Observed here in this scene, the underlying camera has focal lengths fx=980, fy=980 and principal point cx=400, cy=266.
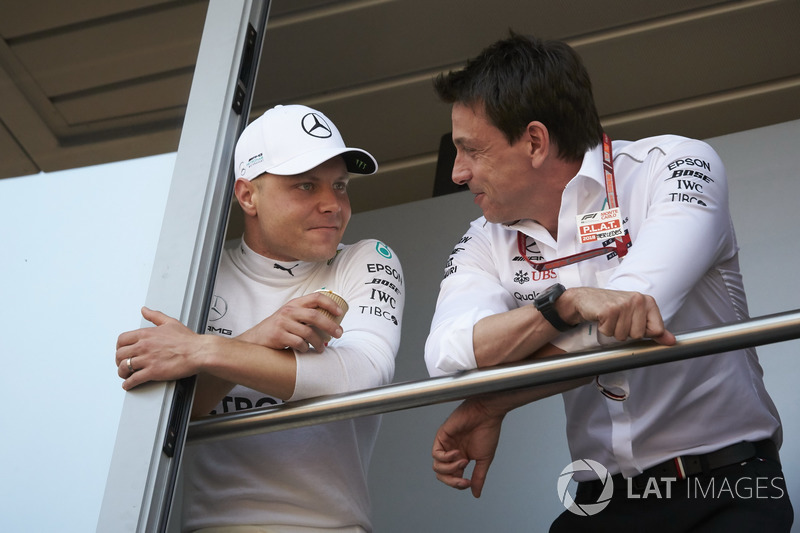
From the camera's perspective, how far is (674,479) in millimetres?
1499

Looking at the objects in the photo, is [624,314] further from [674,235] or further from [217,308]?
[217,308]

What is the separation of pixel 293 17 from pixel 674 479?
1.80 meters

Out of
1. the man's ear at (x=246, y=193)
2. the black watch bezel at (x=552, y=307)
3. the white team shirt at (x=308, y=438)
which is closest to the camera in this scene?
the black watch bezel at (x=552, y=307)

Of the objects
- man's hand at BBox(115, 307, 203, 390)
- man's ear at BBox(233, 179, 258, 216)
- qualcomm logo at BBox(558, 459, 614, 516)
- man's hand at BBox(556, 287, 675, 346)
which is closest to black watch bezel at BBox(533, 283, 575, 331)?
man's hand at BBox(556, 287, 675, 346)

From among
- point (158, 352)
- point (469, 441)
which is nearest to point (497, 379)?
point (469, 441)

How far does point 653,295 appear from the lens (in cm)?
137

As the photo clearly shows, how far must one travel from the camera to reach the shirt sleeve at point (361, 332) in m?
1.42

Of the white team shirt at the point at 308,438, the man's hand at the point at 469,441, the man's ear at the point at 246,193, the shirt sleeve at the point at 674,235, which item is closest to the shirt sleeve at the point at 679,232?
the shirt sleeve at the point at 674,235

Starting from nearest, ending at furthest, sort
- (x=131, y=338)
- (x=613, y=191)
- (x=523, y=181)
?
(x=131, y=338)
(x=613, y=191)
(x=523, y=181)

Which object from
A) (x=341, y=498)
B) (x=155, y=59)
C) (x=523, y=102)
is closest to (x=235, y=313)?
(x=341, y=498)

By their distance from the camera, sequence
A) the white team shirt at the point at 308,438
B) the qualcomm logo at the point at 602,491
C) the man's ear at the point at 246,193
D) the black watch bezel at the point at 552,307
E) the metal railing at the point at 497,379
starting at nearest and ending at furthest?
the metal railing at the point at 497,379, the black watch bezel at the point at 552,307, the white team shirt at the point at 308,438, the qualcomm logo at the point at 602,491, the man's ear at the point at 246,193

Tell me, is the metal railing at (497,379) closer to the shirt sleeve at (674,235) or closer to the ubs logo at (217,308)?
the shirt sleeve at (674,235)

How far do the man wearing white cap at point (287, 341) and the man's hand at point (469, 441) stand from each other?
128mm

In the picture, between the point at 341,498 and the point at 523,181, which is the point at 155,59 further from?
the point at 341,498
